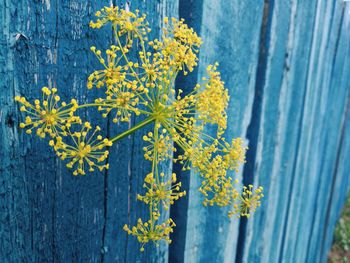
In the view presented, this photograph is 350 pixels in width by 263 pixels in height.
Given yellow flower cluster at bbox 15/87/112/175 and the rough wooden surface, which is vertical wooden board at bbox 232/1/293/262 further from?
yellow flower cluster at bbox 15/87/112/175

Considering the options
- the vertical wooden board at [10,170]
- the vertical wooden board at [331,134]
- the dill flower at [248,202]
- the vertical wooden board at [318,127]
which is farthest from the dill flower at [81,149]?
the vertical wooden board at [331,134]

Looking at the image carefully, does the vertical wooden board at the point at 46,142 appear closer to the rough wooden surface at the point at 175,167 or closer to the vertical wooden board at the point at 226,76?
the rough wooden surface at the point at 175,167

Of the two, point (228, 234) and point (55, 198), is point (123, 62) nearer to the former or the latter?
point (55, 198)

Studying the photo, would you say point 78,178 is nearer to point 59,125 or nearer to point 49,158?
point 49,158

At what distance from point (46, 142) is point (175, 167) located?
1.88 feet

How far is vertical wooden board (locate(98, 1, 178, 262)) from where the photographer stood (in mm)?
1149

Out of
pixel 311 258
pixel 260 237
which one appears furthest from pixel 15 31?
pixel 311 258

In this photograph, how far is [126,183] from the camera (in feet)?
3.93

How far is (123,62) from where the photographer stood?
110 cm

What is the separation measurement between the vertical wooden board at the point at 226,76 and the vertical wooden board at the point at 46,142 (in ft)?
1.55

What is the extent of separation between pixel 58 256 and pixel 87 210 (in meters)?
0.15

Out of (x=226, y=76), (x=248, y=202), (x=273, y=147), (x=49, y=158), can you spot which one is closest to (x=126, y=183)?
(x=49, y=158)

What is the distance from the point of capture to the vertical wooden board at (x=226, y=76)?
4.55 feet

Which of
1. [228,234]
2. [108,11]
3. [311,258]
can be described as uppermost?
[108,11]
